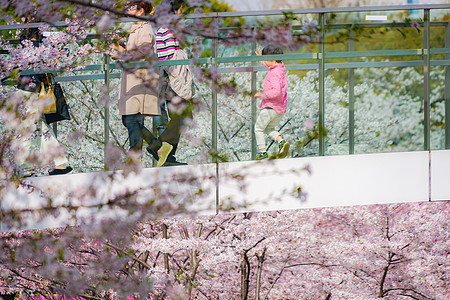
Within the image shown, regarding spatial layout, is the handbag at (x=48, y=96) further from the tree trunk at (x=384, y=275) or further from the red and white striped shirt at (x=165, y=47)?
the tree trunk at (x=384, y=275)

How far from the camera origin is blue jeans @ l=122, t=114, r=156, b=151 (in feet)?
13.4

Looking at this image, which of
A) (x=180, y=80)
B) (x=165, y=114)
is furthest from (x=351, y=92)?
(x=165, y=114)

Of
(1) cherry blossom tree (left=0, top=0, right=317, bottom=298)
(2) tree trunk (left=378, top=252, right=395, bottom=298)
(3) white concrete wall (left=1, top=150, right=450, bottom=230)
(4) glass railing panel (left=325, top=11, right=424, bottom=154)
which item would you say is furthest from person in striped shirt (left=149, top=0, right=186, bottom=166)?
(2) tree trunk (left=378, top=252, right=395, bottom=298)

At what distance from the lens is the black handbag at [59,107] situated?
162 inches

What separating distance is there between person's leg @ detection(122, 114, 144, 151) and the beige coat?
0.05 m

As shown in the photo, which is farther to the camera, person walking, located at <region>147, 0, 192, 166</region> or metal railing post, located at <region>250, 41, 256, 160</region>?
metal railing post, located at <region>250, 41, 256, 160</region>

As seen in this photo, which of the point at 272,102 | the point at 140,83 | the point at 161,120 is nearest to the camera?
the point at 161,120

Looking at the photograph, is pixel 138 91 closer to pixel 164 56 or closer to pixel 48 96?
pixel 164 56

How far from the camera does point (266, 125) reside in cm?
461

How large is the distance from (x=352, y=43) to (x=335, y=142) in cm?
95

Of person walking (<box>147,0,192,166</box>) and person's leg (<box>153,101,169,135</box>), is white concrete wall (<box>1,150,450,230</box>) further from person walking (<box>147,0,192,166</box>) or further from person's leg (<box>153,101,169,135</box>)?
person's leg (<box>153,101,169,135</box>)

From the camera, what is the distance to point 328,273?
837 centimetres

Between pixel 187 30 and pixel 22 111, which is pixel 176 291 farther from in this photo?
pixel 187 30

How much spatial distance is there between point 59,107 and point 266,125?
1.68 metres
